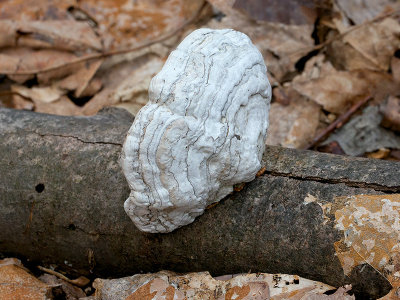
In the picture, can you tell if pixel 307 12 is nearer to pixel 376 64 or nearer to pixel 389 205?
pixel 376 64

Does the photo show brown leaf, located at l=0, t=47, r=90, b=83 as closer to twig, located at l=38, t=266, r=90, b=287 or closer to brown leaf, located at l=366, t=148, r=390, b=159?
twig, located at l=38, t=266, r=90, b=287

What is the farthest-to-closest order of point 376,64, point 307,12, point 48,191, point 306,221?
point 307,12 → point 376,64 → point 48,191 → point 306,221

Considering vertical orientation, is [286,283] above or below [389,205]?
below


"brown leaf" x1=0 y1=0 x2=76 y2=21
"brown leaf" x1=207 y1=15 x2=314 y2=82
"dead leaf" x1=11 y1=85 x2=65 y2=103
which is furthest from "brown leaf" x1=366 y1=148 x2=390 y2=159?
"brown leaf" x1=0 y1=0 x2=76 y2=21

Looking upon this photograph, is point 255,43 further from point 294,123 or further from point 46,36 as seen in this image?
point 46,36

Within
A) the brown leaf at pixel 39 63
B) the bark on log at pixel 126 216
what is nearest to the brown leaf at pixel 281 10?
the brown leaf at pixel 39 63

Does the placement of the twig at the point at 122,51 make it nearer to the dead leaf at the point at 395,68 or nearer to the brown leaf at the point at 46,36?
the brown leaf at the point at 46,36

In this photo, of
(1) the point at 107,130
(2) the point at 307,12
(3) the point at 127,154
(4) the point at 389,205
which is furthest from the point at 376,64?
(3) the point at 127,154

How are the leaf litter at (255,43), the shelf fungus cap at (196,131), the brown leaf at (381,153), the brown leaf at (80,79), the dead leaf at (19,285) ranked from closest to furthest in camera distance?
the shelf fungus cap at (196,131) < the dead leaf at (19,285) < the brown leaf at (381,153) < the leaf litter at (255,43) < the brown leaf at (80,79)
